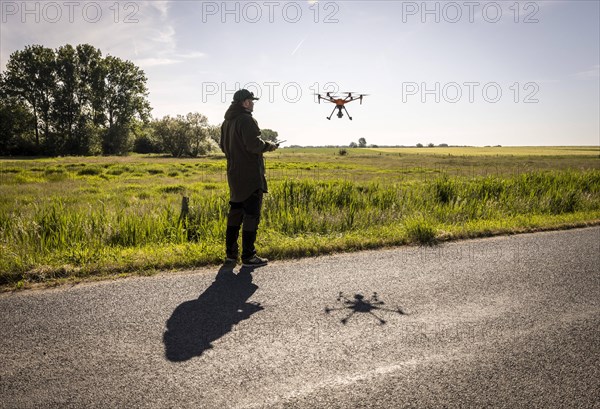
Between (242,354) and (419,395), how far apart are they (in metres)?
1.40

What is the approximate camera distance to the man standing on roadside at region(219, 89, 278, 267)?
5121 mm

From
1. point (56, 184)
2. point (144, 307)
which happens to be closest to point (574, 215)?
point (144, 307)

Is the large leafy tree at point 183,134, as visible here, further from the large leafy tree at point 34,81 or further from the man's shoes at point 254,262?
the man's shoes at point 254,262

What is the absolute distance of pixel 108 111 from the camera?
6444cm

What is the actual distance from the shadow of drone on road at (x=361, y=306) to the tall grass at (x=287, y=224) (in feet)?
6.03

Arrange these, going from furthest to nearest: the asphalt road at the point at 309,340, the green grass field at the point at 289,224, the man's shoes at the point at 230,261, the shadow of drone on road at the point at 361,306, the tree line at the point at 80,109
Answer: the tree line at the point at 80,109 < the man's shoes at the point at 230,261 < the green grass field at the point at 289,224 < the shadow of drone on road at the point at 361,306 < the asphalt road at the point at 309,340

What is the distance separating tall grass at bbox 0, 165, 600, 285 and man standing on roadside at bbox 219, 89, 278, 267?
43cm

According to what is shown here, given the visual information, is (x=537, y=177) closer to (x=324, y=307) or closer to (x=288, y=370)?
(x=324, y=307)

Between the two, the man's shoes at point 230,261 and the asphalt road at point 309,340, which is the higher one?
the man's shoes at point 230,261

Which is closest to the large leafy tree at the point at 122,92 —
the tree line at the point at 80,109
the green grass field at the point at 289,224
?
the tree line at the point at 80,109

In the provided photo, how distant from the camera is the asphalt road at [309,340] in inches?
99.0

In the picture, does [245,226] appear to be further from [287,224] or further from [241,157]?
[287,224]

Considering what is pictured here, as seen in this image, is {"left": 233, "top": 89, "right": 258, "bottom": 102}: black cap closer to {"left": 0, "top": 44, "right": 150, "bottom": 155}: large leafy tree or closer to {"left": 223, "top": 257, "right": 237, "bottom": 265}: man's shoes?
{"left": 223, "top": 257, "right": 237, "bottom": 265}: man's shoes

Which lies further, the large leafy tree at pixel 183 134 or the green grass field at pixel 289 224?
the large leafy tree at pixel 183 134
